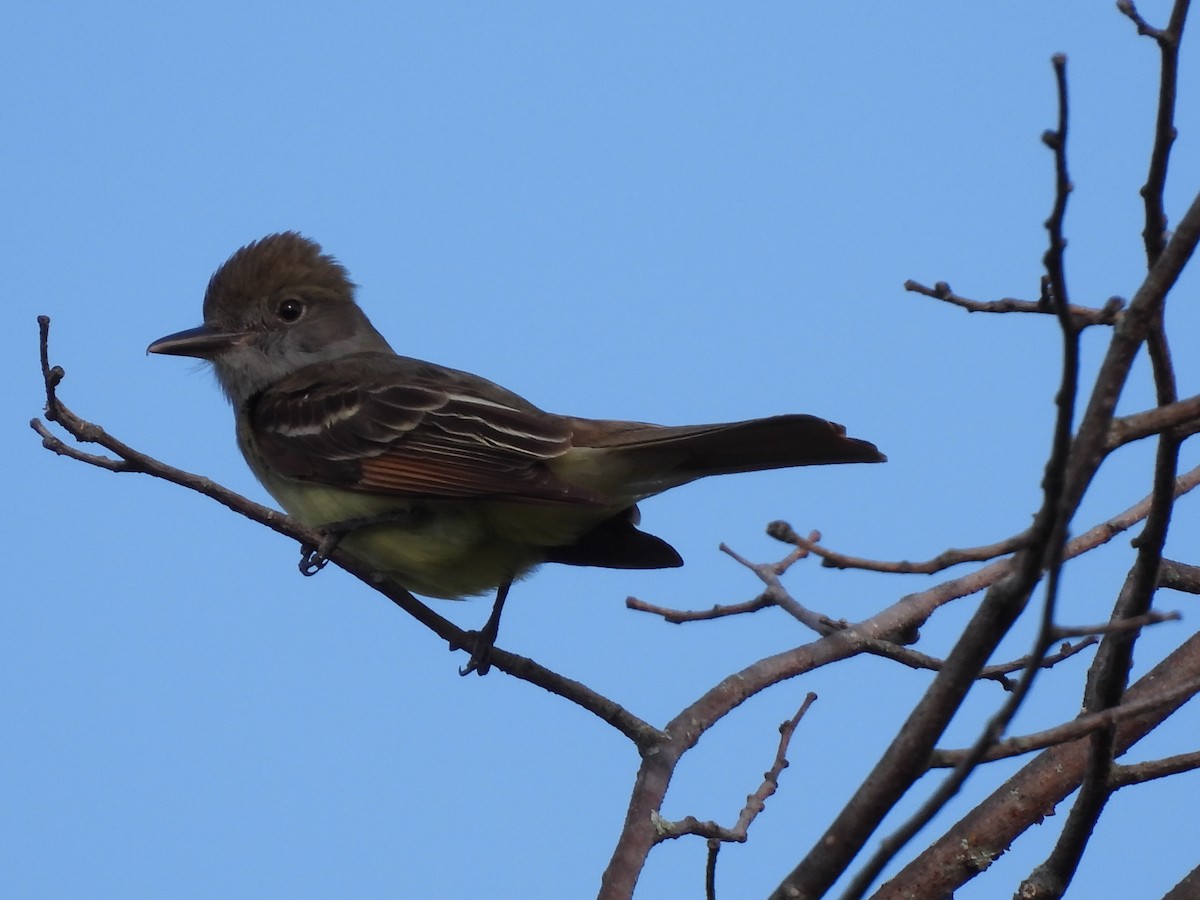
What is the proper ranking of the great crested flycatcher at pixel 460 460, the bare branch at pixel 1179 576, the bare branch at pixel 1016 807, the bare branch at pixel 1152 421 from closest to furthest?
the bare branch at pixel 1152 421 → the bare branch at pixel 1016 807 → the bare branch at pixel 1179 576 → the great crested flycatcher at pixel 460 460

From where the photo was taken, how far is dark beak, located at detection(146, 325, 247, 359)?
7.11 metres

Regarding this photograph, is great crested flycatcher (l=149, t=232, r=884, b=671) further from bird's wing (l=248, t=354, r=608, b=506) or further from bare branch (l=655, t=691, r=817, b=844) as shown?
bare branch (l=655, t=691, r=817, b=844)

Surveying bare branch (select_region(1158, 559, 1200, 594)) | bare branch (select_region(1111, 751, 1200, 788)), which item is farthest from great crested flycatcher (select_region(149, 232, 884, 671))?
bare branch (select_region(1111, 751, 1200, 788))

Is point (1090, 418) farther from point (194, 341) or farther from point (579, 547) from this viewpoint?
point (194, 341)

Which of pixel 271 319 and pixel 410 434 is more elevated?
pixel 271 319

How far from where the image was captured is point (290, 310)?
24.5ft

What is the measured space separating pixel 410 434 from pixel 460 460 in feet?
1.19

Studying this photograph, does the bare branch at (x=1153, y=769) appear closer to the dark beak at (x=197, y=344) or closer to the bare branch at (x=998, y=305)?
the bare branch at (x=998, y=305)

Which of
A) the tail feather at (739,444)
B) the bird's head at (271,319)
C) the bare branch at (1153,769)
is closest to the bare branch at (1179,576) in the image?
the tail feather at (739,444)

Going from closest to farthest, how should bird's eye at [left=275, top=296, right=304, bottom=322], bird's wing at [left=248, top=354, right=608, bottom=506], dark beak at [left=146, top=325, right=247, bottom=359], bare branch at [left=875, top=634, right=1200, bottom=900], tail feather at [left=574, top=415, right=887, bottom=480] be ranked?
bare branch at [left=875, top=634, right=1200, bottom=900], tail feather at [left=574, top=415, right=887, bottom=480], bird's wing at [left=248, top=354, right=608, bottom=506], dark beak at [left=146, top=325, right=247, bottom=359], bird's eye at [left=275, top=296, right=304, bottom=322]

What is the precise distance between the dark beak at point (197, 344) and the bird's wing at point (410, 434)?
39cm

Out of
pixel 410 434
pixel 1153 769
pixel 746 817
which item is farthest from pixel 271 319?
pixel 1153 769

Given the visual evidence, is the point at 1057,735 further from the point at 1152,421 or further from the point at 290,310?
the point at 290,310

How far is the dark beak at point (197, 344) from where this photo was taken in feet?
23.3
